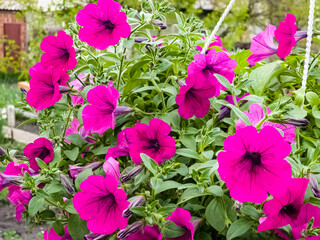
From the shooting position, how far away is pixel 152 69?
0.81 meters

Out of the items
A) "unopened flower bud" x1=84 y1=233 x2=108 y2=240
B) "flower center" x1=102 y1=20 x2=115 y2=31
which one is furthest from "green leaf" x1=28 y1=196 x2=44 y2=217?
"flower center" x1=102 y1=20 x2=115 y2=31

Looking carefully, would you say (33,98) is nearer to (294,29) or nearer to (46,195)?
(46,195)

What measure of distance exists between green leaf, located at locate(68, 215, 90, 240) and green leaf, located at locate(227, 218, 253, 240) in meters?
0.28

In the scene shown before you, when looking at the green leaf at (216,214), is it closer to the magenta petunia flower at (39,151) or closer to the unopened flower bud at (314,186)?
the unopened flower bud at (314,186)

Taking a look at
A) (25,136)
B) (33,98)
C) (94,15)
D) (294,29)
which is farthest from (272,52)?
(25,136)

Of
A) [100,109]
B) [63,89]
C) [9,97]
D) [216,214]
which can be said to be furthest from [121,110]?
[9,97]

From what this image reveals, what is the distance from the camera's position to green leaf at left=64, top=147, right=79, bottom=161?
83 cm

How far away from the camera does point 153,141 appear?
0.73 meters

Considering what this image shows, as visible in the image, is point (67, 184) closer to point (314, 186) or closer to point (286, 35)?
point (314, 186)

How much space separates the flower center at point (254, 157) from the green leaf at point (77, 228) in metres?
0.35

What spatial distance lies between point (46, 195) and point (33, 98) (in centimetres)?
20

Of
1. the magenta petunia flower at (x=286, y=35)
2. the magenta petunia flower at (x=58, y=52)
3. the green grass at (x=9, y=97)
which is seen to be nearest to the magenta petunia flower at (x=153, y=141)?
the magenta petunia flower at (x=58, y=52)

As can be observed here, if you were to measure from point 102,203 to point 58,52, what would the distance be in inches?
12.5

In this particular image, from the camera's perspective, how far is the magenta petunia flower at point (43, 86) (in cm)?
82
